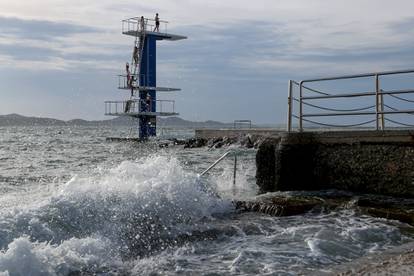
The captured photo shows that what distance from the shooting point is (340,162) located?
1085 centimetres

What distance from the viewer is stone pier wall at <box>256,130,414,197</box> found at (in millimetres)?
10070

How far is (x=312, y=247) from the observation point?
23.9 ft

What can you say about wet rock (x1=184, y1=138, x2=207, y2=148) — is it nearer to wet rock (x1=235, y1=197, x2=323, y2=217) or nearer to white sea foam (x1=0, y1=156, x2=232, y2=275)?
white sea foam (x1=0, y1=156, x2=232, y2=275)

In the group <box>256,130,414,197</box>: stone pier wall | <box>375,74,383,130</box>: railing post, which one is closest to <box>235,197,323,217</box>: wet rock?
<box>256,130,414,197</box>: stone pier wall

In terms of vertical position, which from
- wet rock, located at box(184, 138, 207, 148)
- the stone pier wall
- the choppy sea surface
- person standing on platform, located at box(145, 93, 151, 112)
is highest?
person standing on platform, located at box(145, 93, 151, 112)

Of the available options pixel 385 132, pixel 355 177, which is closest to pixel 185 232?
pixel 355 177

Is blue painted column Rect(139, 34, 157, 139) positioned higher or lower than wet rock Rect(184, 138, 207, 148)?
higher

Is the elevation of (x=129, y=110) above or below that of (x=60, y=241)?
above

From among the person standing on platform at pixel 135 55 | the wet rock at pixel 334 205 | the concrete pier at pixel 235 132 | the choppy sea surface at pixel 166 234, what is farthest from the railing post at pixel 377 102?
the person standing on platform at pixel 135 55

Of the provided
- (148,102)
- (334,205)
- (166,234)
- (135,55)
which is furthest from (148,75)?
(166,234)

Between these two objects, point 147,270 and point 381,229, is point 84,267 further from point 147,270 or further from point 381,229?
point 381,229

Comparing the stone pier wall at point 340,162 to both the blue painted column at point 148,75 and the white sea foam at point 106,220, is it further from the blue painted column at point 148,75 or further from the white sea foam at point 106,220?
the blue painted column at point 148,75

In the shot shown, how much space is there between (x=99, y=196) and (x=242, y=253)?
343 centimetres

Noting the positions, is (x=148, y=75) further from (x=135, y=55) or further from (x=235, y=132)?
(x=235, y=132)
